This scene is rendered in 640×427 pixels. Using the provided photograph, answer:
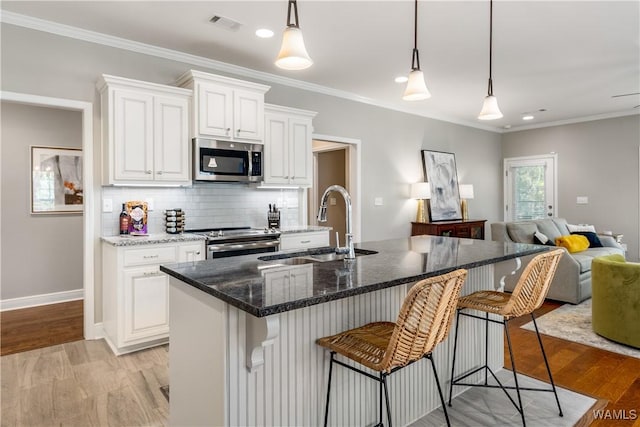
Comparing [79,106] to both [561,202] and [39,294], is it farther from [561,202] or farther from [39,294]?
[561,202]

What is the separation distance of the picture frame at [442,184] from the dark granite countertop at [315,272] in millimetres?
3857

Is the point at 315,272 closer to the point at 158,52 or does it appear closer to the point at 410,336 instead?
the point at 410,336

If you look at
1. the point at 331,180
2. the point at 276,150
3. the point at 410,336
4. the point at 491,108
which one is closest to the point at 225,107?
the point at 276,150

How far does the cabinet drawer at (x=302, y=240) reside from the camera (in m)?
4.01

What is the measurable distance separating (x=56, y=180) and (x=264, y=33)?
325cm

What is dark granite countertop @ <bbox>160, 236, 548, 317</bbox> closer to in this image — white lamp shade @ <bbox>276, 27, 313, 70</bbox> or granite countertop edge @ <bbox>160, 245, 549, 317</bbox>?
granite countertop edge @ <bbox>160, 245, 549, 317</bbox>

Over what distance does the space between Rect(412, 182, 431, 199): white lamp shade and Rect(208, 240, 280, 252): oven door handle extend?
2.90 m

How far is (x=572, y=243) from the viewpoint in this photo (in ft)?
16.9

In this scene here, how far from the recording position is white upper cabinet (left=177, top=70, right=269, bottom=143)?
11.8ft

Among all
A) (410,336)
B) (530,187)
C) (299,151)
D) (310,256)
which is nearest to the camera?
(410,336)

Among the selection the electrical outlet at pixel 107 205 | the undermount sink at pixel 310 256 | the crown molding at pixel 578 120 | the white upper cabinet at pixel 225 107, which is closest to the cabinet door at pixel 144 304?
the electrical outlet at pixel 107 205

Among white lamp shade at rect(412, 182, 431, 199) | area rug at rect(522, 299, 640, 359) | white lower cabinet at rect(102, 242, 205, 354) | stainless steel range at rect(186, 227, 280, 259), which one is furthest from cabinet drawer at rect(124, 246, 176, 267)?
white lamp shade at rect(412, 182, 431, 199)

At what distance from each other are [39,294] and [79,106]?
8.55ft

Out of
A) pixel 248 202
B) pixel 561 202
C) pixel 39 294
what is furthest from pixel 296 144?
pixel 561 202
